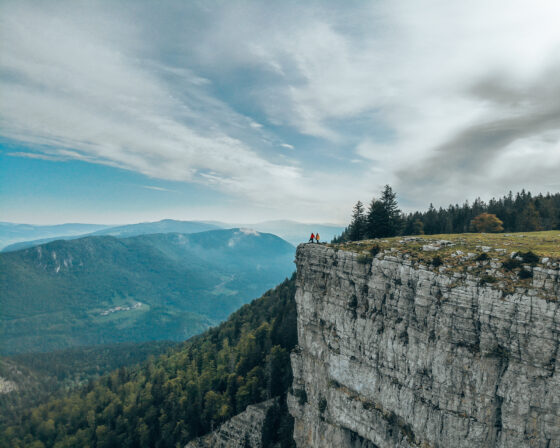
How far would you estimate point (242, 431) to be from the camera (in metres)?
50.6

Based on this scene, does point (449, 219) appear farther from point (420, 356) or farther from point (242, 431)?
point (242, 431)

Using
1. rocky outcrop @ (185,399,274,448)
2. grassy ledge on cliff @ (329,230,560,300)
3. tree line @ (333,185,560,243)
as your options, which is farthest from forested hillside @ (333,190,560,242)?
rocky outcrop @ (185,399,274,448)

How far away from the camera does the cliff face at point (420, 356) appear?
21656mm

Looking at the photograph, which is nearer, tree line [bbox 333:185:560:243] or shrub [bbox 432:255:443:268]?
shrub [bbox 432:255:443:268]

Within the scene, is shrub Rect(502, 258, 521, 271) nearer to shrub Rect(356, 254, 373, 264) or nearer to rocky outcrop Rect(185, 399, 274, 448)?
shrub Rect(356, 254, 373, 264)

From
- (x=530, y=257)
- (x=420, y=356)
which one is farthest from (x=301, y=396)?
(x=530, y=257)

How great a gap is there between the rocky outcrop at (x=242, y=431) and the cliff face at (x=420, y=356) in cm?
1065

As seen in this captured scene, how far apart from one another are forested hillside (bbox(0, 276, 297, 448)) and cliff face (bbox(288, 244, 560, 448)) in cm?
1733

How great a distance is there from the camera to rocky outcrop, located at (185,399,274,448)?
49656 mm

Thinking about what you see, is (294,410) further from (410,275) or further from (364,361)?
(410,275)

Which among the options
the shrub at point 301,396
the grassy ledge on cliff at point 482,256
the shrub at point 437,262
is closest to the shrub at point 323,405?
the shrub at point 301,396

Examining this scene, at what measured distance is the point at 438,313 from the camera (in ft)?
85.7

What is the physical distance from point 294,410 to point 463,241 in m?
36.4

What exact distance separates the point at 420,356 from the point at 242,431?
133ft
